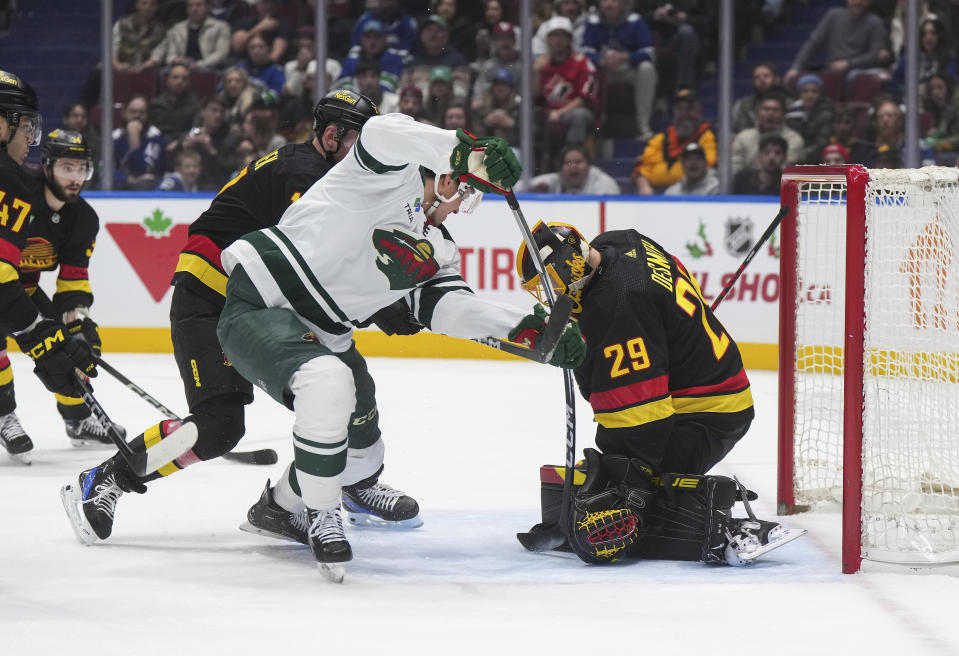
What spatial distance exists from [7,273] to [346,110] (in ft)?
4.24

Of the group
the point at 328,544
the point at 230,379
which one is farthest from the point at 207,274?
the point at 328,544

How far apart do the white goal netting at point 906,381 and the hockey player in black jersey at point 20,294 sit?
218 centimetres

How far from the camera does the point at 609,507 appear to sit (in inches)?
124

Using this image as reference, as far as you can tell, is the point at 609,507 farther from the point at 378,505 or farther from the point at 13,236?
the point at 13,236

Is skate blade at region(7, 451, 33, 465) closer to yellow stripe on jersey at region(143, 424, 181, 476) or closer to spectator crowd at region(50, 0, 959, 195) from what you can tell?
yellow stripe on jersey at region(143, 424, 181, 476)

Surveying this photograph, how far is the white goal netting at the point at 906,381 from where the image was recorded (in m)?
3.24

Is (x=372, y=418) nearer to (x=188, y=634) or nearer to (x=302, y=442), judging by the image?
(x=302, y=442)

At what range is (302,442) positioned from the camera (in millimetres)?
2932

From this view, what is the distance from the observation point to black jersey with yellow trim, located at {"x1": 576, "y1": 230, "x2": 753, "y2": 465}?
10.1 ft

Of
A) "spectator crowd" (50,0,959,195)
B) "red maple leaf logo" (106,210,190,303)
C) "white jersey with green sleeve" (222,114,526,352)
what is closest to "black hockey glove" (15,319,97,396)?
"white jersey with green sleeve" (222,114,526,352)

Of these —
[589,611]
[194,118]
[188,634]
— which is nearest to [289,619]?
[188,634]

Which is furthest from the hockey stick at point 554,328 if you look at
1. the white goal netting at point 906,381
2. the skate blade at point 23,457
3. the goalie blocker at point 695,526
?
the skate blade at point 23,457

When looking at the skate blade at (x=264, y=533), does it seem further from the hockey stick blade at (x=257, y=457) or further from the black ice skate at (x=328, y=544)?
the hockey stick blade at (x=257, y=457)

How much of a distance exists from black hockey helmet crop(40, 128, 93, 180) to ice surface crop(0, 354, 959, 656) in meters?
1.06
